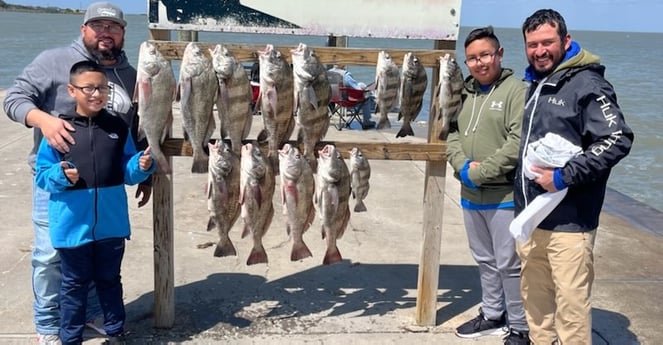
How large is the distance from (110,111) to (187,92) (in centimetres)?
48

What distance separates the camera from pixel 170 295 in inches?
171

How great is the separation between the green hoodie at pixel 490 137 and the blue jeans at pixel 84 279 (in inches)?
86.6

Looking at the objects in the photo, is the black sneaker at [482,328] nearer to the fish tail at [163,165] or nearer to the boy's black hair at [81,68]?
the fish tail at [163,165]

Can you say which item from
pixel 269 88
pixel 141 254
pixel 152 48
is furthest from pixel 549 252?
pixel 141 254

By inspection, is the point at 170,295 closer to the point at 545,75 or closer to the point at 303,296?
the point at 303,296

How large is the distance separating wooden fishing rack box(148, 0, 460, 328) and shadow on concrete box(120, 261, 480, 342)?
0.86 ft

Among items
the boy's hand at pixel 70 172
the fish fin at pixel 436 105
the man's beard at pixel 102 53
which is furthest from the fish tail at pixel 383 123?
the boy's hand at pixel 70 172

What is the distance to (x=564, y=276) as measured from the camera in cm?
335

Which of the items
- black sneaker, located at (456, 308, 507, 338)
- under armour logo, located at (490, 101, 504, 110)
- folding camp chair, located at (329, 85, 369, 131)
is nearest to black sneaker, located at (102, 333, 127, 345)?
black sneaker, located at (456, 308, 507, 338)

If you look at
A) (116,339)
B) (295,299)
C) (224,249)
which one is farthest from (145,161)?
(295,299)

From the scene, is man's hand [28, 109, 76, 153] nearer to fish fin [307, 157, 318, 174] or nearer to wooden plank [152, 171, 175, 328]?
wooden plank [152, 171, 175, 328]

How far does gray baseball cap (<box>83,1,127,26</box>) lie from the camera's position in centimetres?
358

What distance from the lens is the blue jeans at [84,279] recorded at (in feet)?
11.7

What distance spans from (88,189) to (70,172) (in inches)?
7.5
